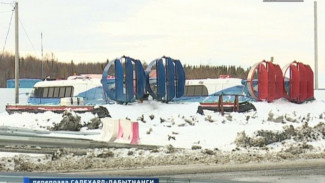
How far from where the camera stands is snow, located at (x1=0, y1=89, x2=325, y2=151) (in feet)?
67.6

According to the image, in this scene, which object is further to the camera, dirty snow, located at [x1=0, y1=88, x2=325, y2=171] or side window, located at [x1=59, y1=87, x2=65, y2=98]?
side window, located at [x1=59, y1=87, x2=65, y2=98]

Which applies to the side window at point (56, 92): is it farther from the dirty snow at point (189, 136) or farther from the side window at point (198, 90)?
the side window at point (198, 90)

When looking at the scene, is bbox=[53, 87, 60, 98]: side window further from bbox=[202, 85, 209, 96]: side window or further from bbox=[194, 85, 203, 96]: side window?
bbox=[202, 85, 209, 96]: side window

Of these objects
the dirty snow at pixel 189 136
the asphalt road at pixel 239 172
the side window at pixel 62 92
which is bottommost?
the asphalt road at pixel 239 172

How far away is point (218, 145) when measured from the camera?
19188mm

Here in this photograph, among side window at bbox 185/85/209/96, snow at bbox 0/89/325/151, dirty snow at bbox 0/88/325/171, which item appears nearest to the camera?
dirty snow at bbox 0/88/325/171

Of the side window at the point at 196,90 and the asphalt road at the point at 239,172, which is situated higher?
the side window at the point at 196,90

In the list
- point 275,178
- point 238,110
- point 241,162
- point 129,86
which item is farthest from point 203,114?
point 275,178

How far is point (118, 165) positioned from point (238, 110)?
21.3 meters

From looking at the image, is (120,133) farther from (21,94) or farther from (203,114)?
(21,94)

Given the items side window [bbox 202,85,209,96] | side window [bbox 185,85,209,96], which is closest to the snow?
side window [bbox 202,85,209,96]

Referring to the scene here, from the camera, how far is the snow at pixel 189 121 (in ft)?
67.6

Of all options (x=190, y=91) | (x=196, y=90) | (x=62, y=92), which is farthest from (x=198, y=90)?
(x=62, y=92)

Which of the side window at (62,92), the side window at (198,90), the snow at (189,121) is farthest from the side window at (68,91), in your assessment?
the side window at (198,90)
